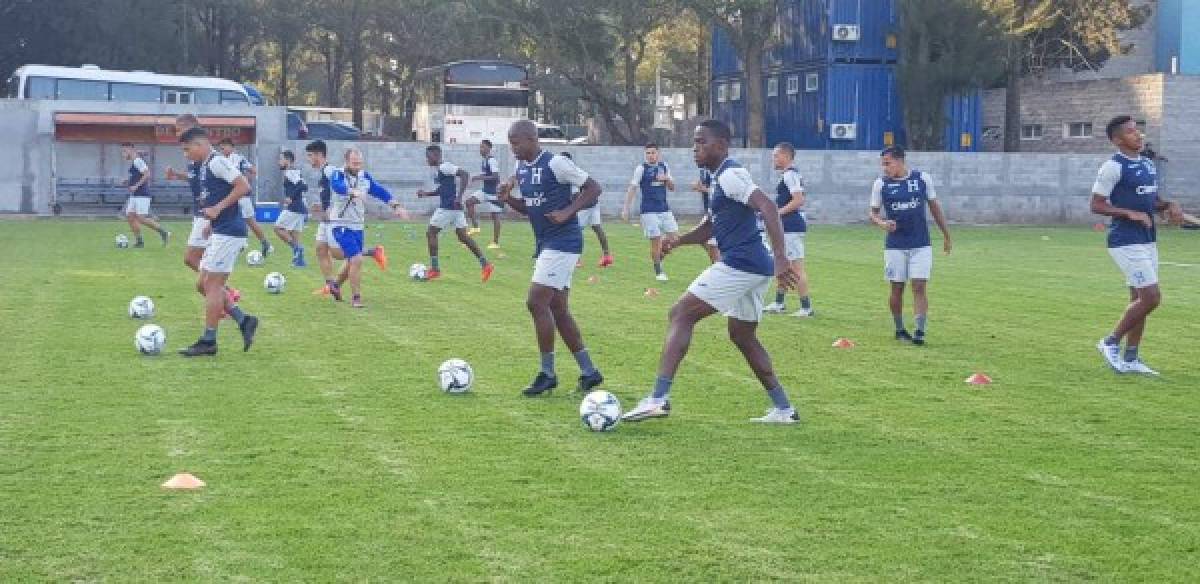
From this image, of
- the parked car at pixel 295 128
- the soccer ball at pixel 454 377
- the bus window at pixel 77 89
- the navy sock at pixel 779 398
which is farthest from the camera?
the parked car at pixel 295 128

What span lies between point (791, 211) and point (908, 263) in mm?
2010

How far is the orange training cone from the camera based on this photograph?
8711 millimetres

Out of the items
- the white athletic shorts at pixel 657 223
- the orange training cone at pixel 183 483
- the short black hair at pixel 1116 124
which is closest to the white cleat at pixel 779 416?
the orange training cone at pixel 183 483

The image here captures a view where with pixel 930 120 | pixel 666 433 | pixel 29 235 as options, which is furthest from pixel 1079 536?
pixel 930 120

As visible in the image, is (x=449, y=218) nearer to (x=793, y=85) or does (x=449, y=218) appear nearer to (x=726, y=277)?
(x=726, y=277)

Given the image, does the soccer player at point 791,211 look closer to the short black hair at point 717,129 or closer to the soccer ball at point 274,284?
the soccer ball at point 274,284

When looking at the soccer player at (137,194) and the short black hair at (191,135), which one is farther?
the soccer player at (137,194)

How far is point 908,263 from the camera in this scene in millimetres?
16500

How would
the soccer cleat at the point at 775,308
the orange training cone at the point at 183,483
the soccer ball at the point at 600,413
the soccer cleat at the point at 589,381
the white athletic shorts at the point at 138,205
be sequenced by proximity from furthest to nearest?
the white athletic shorts at the point at 138,205 → the soccer cleat at the point at 775,308 → the soccer cleat at the point at 589,381 → the soccer ball at the point at 600,413 → the orange training cone at the point at 183,483

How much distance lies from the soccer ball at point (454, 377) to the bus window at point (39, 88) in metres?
38.6

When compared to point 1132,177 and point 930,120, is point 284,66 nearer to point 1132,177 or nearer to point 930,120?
point 930,120

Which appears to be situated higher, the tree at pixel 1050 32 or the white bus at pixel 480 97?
the tree at pixel 1050 32

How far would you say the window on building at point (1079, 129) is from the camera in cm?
5291

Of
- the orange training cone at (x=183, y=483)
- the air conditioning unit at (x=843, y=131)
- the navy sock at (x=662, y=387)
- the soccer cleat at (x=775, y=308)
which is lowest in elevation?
the orange training cone at (x=183, y=483)
